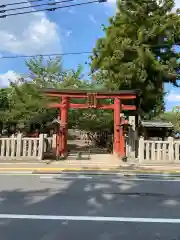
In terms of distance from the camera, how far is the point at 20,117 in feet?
80.5

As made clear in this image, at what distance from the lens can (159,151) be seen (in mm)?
15539

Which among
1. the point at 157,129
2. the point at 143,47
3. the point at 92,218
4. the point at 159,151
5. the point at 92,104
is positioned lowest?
the point at 92,218

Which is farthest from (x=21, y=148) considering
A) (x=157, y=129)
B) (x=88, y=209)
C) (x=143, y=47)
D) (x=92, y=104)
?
(x=157, y=129)

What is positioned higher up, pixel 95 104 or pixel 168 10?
pixel 168 10

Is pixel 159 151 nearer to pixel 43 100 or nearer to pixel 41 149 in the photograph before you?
pixel 41 149

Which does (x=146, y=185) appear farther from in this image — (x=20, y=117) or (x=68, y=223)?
(x=20, y=117)

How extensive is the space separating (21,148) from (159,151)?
6.87 metres

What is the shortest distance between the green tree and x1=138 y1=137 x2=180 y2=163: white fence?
6711 millimetres

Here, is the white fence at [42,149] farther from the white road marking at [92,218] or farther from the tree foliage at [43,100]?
the white road marking at [92,218]

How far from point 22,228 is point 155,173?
810 centimetres

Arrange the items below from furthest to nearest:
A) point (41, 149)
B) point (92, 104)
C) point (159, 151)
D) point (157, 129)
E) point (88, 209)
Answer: point (157, 129) < point (92, 104) < point (41, 149) < point (159, 151) < point (88, 209)

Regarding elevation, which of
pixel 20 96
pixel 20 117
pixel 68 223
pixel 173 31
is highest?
pixel 173 31

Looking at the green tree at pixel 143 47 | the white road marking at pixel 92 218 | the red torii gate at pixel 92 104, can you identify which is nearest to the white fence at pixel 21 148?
the red torii gate at pixel 92 104

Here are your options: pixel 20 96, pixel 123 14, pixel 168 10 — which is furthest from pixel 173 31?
pixel 20 96
